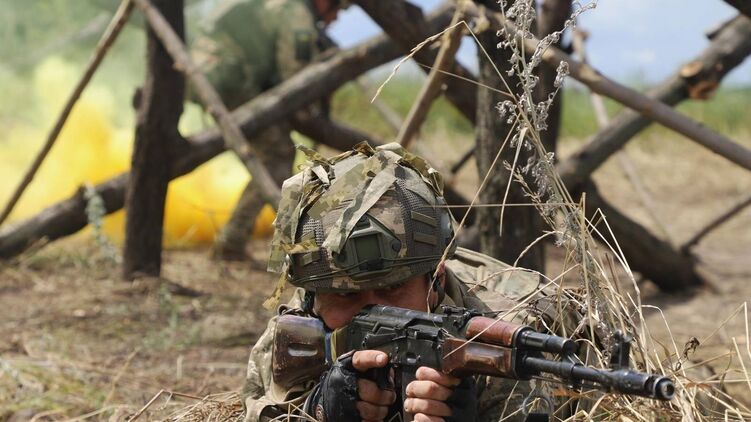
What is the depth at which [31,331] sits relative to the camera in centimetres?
609

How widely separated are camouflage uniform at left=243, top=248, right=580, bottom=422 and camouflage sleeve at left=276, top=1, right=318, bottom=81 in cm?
Result: 479

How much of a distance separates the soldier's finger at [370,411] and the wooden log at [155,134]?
13.9 feet

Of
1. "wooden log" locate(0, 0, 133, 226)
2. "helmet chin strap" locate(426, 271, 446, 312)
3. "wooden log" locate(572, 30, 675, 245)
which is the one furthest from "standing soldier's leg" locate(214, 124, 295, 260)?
"helmet chin strap" locate(426, 271, 446, 312)

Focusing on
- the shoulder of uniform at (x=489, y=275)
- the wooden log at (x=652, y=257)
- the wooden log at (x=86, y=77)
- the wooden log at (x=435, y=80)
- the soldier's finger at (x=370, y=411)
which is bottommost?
the wooden log at (x=652, y=257)

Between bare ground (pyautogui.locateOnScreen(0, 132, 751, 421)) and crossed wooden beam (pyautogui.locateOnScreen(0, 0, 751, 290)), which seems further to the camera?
crossed wooden beam (pyautogui.locateOnScreen(0, 0, 751, 290))

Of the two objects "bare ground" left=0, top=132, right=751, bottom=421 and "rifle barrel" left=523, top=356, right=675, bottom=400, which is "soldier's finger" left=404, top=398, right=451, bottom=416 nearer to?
"rifle barrel" left=523, top=356, right=675, bottom=400

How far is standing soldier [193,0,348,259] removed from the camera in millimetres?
8289

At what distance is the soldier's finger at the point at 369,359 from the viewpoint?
2666mm

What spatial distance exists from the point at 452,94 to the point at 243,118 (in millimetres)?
1462

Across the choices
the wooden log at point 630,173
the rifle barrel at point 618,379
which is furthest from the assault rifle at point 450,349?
the wooden log at point 630,173

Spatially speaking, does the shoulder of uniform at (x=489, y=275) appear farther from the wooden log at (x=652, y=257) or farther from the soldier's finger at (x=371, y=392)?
the wooden log at (x=652, y=257)

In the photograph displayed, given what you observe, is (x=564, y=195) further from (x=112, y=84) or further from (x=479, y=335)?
(x=112, y=84)

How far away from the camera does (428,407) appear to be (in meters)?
2.55

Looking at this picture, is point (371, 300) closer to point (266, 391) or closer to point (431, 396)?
point (431, 396)
